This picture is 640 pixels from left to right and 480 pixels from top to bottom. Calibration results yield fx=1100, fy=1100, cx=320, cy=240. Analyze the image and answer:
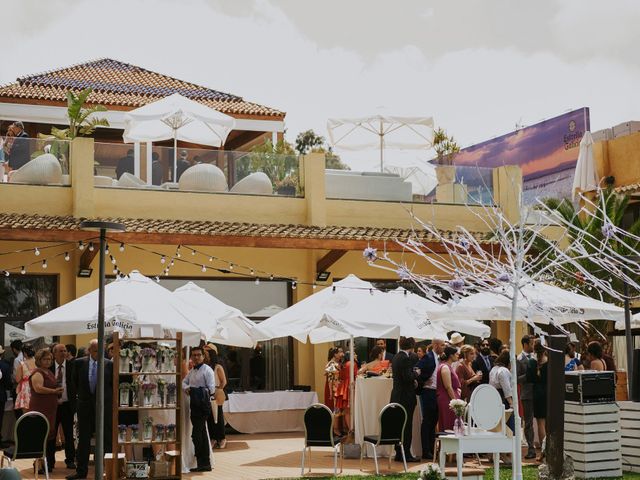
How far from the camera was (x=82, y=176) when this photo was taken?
70.2 ft

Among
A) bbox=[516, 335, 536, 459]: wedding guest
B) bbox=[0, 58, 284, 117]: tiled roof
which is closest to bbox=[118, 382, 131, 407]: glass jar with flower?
bbox=[516, 335, 536, 459]: wedding guest

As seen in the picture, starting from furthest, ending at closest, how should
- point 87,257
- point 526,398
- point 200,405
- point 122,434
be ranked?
point 87,257 < point 526,398 < point 200,405 < point 122,434

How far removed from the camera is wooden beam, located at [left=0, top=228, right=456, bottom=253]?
779 inches

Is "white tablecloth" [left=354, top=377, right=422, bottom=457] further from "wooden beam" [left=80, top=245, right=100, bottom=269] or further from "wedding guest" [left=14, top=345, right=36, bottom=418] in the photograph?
"wooden beam" [left=80, top=245, right=100, bottom=269]

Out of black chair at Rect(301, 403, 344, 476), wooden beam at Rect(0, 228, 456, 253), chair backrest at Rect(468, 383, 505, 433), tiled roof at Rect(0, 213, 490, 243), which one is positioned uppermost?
tiled roof at Rect(0, 213, 490, 243)

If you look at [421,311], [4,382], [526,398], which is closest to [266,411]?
[4,382]

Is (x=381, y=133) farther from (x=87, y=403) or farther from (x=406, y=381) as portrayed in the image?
(x=87, y=403)

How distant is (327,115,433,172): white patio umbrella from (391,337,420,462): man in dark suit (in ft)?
38.7

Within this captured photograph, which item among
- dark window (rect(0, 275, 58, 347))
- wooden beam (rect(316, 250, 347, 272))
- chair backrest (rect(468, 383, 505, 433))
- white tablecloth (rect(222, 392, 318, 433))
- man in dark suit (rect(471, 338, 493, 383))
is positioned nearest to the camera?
chair backrest (rect(468, 383, 505, 433))

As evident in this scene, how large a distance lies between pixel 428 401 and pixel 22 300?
914 cm

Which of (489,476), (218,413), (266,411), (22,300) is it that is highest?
(22,300)

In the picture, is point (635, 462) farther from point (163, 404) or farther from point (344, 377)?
point (163, 404)

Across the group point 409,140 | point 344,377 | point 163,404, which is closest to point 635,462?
point 344,377

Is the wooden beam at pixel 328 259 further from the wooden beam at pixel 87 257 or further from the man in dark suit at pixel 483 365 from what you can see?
the man in dark suit at pixel 483 365
